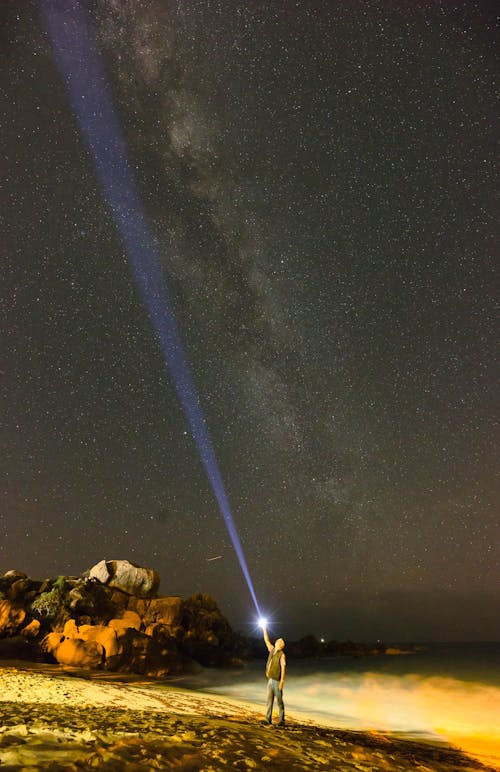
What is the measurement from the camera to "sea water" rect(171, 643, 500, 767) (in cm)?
2302

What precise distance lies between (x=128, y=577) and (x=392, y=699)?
76.7 feet

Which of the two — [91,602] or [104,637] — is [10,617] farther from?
[104,637]

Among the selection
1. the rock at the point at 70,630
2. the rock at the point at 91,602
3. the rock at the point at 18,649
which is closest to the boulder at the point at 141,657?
the rock at the point at 70,630

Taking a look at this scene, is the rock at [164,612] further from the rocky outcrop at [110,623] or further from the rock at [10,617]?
the rock at [10,617]

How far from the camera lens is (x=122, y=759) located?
701 cm

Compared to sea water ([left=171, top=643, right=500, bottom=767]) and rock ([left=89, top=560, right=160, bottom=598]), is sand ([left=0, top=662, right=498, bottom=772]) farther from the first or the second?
rock ([left=89, top=560, right=160, bottom=598])

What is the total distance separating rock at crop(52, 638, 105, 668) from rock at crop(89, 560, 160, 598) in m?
11.9

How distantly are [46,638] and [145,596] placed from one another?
466 inches

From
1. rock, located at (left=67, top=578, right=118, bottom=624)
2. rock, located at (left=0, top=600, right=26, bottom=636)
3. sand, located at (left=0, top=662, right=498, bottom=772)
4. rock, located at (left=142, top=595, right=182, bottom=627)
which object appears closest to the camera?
sand, located at (left=0, top=662, right=498, bottom=772)

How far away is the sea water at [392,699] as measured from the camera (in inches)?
906

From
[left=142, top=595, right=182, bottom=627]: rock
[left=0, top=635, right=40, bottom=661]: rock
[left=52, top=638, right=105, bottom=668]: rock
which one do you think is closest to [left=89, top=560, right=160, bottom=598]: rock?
[left=142, top=595, right=182, bottom=627]: rock

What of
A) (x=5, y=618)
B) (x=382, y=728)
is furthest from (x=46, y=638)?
(x=382, y=728)

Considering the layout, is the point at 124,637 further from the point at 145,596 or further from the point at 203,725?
the point at 203,725

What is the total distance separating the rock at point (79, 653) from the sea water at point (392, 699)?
789cm
